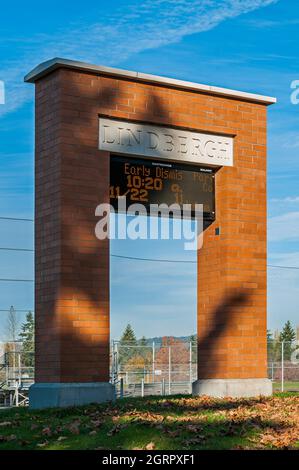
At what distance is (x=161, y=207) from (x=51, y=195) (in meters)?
2.64

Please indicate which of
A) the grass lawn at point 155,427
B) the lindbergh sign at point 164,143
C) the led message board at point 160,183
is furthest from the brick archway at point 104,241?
the grass lawn at point 155,427

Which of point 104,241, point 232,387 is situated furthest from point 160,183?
point 232,387

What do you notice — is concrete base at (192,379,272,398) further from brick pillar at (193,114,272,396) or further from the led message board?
the led message board

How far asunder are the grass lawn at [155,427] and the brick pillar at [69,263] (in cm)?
147

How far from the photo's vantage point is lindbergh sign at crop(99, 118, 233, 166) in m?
18.8

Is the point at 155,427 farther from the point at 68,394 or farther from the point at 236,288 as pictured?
the point at 236,288

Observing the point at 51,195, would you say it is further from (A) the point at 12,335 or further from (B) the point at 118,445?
(A) the point at 12,335

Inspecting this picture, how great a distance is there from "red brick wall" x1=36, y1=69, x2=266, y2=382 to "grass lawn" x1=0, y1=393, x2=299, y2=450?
2.05 m

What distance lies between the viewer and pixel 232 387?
19672 millimetres

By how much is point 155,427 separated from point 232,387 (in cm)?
734

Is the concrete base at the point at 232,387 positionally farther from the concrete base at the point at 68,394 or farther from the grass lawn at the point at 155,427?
the grass lawn at the point at 155,427

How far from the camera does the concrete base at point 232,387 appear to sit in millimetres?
19656

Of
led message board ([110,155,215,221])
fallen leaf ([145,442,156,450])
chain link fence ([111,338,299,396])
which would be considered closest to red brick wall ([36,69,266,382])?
led message board ([110,155,215,221])

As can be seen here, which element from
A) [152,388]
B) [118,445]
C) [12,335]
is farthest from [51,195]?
[12,335]
